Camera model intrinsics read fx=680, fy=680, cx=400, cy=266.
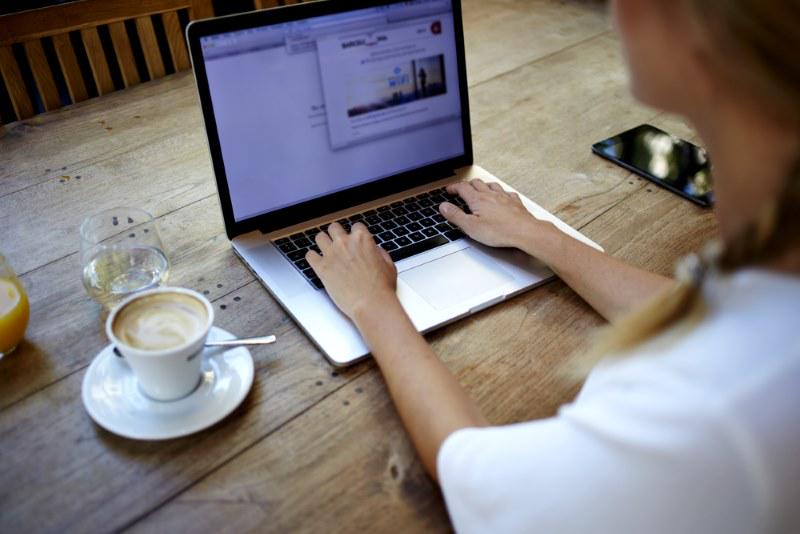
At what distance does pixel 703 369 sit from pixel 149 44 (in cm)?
141

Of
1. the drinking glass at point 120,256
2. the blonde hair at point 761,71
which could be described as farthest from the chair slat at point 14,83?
the blonde hair at point 761,71

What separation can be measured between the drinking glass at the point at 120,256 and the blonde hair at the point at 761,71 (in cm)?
67

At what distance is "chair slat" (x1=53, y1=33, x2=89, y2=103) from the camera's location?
1.40 metres

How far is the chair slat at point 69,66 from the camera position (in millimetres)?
1403

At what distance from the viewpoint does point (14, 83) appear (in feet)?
4.53

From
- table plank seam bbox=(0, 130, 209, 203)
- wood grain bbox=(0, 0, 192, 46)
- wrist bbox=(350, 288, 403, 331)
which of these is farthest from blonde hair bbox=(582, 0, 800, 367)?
wood grain bbox=(0, 0, 192, 46)

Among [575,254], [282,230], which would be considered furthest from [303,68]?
[575,254]

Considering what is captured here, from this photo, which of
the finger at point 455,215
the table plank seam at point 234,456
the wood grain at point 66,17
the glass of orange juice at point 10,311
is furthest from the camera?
the wood grain at point 66,17

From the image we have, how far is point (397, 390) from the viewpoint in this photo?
720mm

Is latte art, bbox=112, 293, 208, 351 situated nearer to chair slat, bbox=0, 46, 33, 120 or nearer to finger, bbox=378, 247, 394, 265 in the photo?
finger, bbox=378, 247, 394, 265

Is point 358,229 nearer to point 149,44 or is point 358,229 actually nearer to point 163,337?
point 163,337

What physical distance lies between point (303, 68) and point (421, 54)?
7.6 inches

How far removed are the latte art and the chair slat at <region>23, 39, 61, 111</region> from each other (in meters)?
0.94

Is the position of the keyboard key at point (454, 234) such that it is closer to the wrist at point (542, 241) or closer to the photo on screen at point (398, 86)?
the wrist at point (542, 241)
